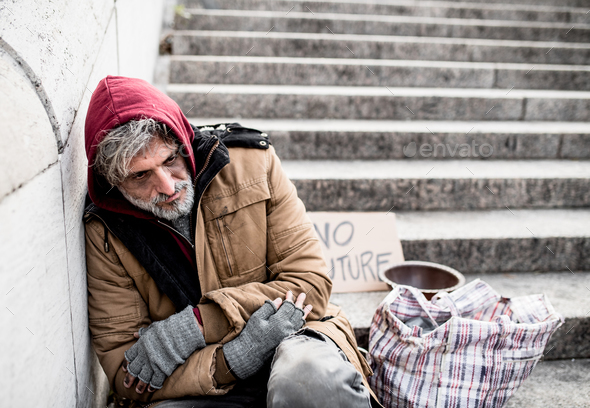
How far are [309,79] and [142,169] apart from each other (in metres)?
2.59

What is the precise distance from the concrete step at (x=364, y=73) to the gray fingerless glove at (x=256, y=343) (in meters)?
2.68


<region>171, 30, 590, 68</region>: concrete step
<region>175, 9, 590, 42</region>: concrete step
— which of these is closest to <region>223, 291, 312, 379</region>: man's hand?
<region>171, 30, 590, 68</region>: concrete step

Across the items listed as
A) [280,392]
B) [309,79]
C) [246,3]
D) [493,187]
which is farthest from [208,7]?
[280,392]

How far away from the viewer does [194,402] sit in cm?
156

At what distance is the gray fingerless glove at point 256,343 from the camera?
5.09 ft

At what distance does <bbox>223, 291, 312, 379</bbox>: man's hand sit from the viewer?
1.55 metres

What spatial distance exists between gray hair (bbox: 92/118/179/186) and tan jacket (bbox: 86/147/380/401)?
25 cm

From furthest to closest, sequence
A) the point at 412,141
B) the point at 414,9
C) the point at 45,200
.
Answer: the point at 414,9
the point at 412,141
the point at 45,200

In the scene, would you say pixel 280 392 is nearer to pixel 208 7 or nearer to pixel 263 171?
pixel 263 171

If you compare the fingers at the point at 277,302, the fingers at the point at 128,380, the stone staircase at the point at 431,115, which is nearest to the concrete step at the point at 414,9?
the stone staircase at the point at 431,115

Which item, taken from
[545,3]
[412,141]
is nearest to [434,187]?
[412,141]

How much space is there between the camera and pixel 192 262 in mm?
1722

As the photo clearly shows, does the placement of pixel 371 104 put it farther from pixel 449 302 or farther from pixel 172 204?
pixel 172 204

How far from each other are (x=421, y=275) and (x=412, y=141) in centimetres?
122
